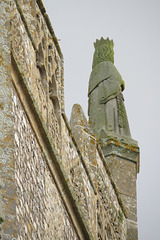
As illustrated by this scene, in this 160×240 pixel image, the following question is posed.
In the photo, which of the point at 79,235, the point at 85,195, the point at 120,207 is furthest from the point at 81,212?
the point at 120,207

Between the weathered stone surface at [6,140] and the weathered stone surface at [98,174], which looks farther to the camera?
the weathered stone surface at [98,174]

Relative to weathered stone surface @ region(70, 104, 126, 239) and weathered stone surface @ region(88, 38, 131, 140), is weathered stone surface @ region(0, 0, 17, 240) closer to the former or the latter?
weathered stone surface @ region(70, 104, 126, 239)

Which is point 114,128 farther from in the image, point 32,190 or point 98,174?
point 32,190

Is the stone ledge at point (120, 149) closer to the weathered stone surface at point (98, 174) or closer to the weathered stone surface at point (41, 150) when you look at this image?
the weathered stone surface at point (98, 174)

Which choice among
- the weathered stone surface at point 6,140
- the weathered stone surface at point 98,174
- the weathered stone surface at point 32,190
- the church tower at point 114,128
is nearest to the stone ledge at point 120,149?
the church tower at point 114,128

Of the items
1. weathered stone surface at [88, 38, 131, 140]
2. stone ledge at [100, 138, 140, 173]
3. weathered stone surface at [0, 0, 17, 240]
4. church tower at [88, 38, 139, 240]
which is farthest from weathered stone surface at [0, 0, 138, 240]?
weathered stone surface at [88, 38, 131, 140]

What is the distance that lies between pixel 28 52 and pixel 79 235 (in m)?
2.63

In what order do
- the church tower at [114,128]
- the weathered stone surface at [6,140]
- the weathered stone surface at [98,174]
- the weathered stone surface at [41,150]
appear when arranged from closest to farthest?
the weathered stone surface at [6,140] → the weathered stone surface at [41,150] → the weathered stone surface at [98,174] → the church tower at [114,128]

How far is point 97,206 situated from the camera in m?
14.8

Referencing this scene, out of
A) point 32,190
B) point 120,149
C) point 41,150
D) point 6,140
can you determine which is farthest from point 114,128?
point 6,140

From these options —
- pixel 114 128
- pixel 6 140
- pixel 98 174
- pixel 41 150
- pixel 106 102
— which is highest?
pixel 106 102

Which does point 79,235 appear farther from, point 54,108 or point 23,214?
point 23,214

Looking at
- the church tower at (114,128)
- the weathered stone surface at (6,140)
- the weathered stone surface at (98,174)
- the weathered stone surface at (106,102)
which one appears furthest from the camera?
the weathered stone surface at (106,102)

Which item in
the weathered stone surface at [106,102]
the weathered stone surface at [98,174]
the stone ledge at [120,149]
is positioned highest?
the weathered stone surface at [106,102]
